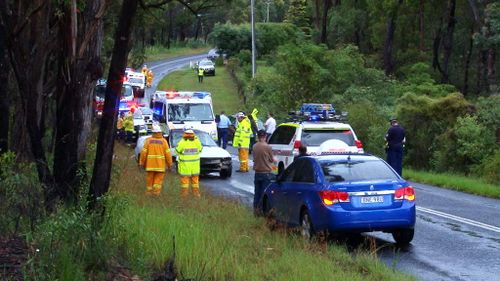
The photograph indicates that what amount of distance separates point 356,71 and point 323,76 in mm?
3739

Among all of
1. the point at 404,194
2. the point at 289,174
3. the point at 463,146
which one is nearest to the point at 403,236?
the point at 404,194

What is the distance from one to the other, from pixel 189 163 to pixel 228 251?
889cm

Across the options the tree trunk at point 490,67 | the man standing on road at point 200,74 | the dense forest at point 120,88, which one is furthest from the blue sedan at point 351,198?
the man standing on road at point 200,74

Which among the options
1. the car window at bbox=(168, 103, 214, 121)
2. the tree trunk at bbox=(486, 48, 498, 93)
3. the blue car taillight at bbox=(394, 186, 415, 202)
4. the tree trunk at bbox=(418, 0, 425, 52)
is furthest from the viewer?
the tree trunk at bbox=(418, 0, 425, 52)

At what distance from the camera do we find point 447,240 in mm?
13250

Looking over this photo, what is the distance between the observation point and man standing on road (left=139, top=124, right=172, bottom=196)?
57.6ft

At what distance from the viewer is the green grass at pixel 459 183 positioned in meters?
21.2

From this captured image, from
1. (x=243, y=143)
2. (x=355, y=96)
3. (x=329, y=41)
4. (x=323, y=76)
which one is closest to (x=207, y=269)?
(x=243, y=143)

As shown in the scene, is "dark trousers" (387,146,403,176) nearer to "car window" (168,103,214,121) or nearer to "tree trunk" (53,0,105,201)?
"car window" (168,103,214,121)

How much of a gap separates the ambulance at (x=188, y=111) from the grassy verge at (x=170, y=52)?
225 feet

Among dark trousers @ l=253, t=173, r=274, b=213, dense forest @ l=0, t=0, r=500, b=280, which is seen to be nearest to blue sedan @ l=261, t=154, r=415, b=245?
dense forest @ l=0, t=0, r=500, b=280

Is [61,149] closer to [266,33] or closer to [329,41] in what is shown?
[329,41]

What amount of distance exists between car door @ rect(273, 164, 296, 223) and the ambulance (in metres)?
17.4

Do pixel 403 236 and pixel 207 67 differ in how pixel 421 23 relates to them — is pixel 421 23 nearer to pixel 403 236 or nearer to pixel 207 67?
pixel 207 67
